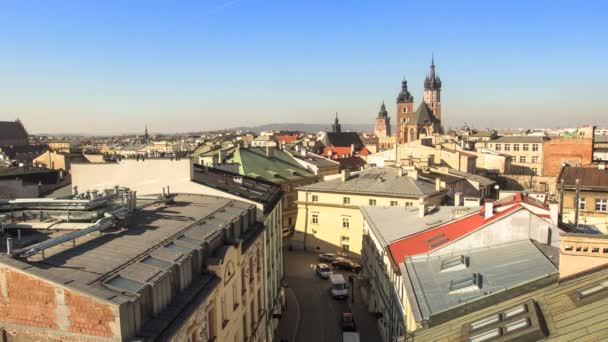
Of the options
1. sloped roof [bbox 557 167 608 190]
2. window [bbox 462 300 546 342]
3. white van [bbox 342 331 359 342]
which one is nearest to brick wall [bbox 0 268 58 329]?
window [bbox 462 300 546 342]

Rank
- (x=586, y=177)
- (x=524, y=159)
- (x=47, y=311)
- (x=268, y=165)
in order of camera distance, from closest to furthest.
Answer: (x=47, y=311)
(x=586, y=177)
(x=268, y=165)
(x=524, y=159)

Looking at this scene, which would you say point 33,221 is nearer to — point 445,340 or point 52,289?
point 52,289

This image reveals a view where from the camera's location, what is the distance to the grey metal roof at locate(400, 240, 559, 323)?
17.2 metres

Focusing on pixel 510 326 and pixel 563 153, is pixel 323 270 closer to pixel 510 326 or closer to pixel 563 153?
pixel 510 326

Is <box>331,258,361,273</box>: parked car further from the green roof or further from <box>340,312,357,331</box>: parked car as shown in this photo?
the green roof

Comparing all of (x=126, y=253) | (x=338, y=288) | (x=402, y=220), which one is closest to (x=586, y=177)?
(x=402, y=220)

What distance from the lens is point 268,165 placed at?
66000 mm

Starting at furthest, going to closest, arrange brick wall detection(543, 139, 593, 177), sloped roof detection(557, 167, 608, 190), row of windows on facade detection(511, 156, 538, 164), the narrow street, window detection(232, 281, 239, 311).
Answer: row of windows on facade detection(511, 156, 538, 164) → brick wall detection(543, 139, 593, 177) → sloped roof detection(557, 167, 608, 190) → the narrow street → window detection(232, 281, 239, 311)

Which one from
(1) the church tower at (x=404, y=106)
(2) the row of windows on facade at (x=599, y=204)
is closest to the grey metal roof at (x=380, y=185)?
(2) the row of windows on facade at (x=599, y=204)

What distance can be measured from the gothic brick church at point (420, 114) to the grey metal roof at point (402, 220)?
8786 cm

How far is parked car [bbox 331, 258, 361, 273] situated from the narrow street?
2.09 ft

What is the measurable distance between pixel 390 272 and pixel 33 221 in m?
18.6

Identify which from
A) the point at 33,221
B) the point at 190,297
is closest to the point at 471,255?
the point at 190,297

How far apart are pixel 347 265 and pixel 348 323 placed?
13320 mm
